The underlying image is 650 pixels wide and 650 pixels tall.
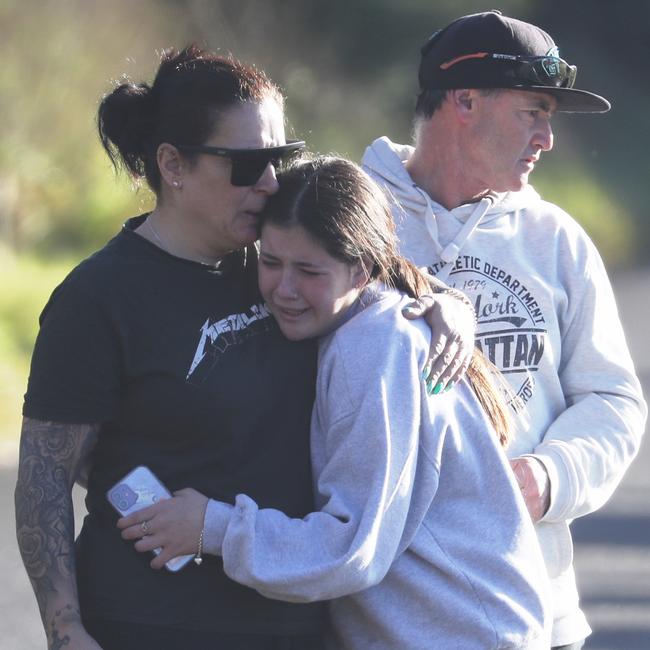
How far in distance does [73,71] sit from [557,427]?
8.76 meters

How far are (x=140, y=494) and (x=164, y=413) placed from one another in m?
0.15

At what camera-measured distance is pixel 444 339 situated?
8.25 ft

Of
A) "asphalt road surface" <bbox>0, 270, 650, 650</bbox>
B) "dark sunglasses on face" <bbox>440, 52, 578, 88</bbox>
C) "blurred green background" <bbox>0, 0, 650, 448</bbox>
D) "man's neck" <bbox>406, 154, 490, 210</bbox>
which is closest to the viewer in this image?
"dark sunglasses on face" <bbox>440, 52, 578, 88</bbox>

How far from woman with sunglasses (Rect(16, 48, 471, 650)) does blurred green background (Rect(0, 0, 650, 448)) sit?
4.83 m

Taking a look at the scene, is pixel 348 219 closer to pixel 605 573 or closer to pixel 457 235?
pixel 457 235

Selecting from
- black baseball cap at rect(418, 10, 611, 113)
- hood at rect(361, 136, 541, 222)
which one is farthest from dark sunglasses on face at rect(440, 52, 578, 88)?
hood at rect(361, 136, 541, 222)

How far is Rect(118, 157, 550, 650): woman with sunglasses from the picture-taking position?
231 centimetres

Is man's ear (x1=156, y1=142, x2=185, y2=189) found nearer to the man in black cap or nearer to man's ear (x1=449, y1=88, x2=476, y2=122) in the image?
the man in black cap

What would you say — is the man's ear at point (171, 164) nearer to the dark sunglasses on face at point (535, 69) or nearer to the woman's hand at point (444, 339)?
the woman's hand at point (444, 339)

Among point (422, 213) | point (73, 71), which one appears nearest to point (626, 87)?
point (73, 71)

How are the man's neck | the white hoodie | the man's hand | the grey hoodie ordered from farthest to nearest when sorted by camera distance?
1. the man's neck
2. the white hoodie
3. the man's hand
4. the grey hoodie

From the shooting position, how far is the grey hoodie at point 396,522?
2.31 meters

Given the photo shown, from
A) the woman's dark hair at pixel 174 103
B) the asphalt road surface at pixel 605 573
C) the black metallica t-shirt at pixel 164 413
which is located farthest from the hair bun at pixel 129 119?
the asphalt road surface at pixel 605 573

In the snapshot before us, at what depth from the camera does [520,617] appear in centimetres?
242
